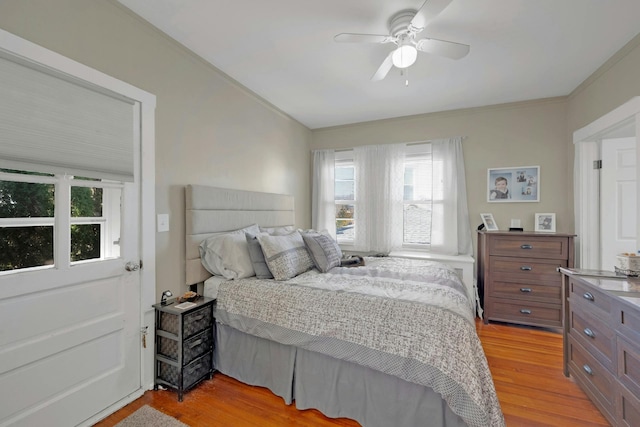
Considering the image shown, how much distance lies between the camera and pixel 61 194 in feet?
4.99

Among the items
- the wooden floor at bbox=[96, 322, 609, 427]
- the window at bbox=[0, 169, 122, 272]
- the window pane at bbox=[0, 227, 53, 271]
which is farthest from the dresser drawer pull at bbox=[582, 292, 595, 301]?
the window pane at bbox=[0, 227, 53, 271]

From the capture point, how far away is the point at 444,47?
1827mm

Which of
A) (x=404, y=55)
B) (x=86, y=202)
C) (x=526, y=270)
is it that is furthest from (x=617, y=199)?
(x=86, y=202)

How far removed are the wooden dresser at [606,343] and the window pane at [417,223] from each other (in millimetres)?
1749

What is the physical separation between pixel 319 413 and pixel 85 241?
1.79m

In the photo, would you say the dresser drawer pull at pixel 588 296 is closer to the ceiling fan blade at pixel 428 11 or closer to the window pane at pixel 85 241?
the ceiling fan blade at pixel 428 11

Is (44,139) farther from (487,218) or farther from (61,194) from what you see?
(487,218)

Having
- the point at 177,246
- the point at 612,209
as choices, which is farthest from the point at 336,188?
the point at 612,209

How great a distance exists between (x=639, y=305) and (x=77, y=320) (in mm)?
2978

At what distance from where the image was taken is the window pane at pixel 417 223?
3.76 metres

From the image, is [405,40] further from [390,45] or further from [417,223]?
[417,223]

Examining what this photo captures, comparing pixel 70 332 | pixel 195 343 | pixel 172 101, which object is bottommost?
pixel 195 343

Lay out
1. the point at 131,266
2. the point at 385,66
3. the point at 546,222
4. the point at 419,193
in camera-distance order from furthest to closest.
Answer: the point at 419,193 → the point at 546,222 → the point at 385,66 → the point at 131,266

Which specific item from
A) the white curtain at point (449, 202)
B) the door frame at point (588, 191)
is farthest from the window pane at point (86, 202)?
the door frame at point (588, 191)
